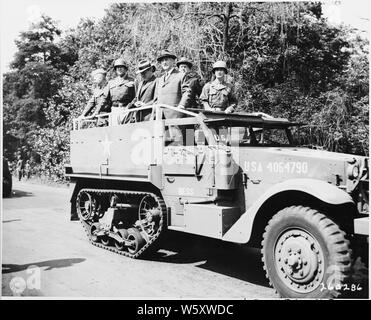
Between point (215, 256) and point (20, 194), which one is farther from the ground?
point (20, 194)

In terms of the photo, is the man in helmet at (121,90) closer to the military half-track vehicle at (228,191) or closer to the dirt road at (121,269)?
the military half-track vehicle at (228,191)

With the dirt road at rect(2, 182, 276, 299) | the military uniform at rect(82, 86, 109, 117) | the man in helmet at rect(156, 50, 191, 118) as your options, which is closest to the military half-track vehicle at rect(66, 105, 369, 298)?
the military uniform at rect(82, 86, 109, 117)

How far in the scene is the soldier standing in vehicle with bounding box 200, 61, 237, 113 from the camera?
6988 mm

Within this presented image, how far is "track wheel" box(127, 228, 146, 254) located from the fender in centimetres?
175

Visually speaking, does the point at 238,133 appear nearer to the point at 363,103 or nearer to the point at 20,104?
the point at 363,103

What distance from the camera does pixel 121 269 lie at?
5.96m

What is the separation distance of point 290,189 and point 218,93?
2897mm

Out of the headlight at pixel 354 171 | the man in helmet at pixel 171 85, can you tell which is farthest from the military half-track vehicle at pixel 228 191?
the man in helmet at pixel 171 85

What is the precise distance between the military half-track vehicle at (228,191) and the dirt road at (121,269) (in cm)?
43

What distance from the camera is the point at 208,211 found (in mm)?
5336

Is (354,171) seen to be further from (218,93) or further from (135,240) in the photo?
(135,240)

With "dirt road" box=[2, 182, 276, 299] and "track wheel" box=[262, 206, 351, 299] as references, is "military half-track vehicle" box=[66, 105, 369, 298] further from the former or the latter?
"dirt road" box=[2, 182, 276, 299]
